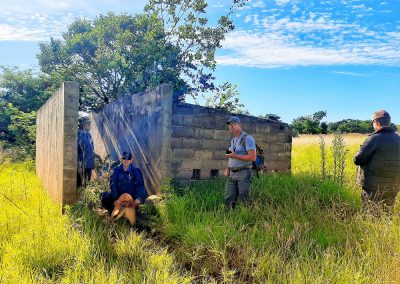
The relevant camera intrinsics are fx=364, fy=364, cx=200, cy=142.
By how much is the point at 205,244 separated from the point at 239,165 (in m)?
1.49

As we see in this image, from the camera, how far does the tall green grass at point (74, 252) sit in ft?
11.2

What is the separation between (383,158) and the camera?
495 cm

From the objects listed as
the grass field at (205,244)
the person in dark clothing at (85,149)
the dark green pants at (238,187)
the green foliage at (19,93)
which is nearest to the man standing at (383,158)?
the grass field at (205,244)

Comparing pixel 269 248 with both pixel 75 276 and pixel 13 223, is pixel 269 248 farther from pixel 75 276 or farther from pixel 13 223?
pixel 13 223

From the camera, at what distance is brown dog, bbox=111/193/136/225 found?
5391 millimetres

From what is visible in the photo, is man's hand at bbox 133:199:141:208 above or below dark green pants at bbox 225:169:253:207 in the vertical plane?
below

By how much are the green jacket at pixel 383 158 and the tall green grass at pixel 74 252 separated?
2997mm

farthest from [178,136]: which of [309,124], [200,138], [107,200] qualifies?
[309,124]

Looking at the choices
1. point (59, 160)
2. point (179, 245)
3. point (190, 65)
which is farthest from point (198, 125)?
point (190, 65)

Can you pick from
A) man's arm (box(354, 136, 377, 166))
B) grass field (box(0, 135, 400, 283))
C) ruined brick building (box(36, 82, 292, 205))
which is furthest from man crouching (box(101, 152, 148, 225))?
man's arm (box(354, 136, 377, 166))

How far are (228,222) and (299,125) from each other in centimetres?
5012

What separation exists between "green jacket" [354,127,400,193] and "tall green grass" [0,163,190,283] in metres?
3.00

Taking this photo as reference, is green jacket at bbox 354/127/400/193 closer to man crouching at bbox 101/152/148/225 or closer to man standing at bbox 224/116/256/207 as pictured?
man standing at bbox 224/116/256/207

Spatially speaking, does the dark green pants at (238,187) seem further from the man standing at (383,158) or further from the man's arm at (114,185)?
the man's arm at (114,185)
